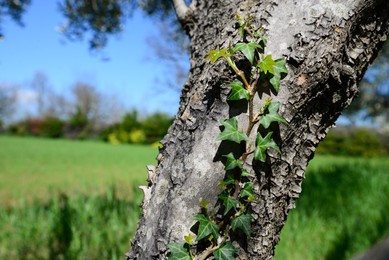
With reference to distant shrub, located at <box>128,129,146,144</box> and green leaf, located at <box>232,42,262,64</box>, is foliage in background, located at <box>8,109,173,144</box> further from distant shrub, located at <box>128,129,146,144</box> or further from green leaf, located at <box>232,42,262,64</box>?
green leaf, located at <box>232,42,262,64</box>

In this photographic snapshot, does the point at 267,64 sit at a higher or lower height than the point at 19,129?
higher

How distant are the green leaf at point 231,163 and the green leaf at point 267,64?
216mm

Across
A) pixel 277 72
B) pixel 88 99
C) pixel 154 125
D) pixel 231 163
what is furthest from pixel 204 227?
pixel 88 99

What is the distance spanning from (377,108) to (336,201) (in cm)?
771

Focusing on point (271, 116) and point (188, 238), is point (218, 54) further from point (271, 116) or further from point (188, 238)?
point (188, 238)

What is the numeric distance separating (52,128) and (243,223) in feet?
113

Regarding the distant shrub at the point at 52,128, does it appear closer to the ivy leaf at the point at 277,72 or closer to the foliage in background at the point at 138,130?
the foliage in background at the point at 138,130

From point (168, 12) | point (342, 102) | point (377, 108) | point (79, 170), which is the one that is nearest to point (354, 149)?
point (377, 108)

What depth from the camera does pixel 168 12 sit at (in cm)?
422

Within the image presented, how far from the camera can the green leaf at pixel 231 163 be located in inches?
36.0

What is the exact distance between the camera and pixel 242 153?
0.94 metres

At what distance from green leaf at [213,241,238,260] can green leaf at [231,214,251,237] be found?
5 cm

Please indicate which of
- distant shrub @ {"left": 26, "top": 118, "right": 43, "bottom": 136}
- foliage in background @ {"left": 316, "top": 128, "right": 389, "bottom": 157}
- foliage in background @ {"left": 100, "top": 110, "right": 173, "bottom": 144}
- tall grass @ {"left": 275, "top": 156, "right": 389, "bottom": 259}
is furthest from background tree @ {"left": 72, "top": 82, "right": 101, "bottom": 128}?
tall grass @ {"left": 275, "top": 156, "right": 389, "bottom": 259}

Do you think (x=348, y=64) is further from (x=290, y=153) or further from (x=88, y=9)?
(x=88, y=9)
